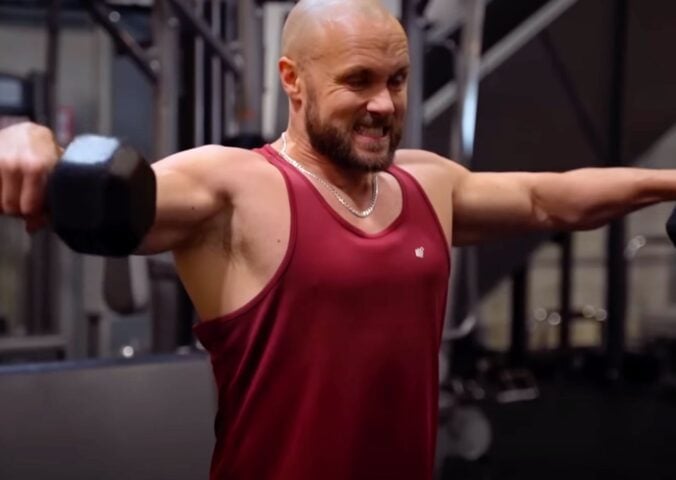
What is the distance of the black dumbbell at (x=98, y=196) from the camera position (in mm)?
806

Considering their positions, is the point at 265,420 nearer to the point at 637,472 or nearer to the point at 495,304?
the point at 637,472

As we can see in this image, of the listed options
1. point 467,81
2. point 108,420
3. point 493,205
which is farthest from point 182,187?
point 467,81

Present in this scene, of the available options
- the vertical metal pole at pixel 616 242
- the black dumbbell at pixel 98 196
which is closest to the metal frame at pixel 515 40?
the vertical metal pole at pixel 616 242

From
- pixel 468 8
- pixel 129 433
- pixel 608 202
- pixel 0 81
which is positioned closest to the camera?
pixel 608 202

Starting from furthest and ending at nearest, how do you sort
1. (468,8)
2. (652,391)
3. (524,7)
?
(652,391) < (524,7) < (468,8)

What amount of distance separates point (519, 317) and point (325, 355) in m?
3.98

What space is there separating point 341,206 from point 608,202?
0.50 metres

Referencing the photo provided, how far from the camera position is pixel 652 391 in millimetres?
4871

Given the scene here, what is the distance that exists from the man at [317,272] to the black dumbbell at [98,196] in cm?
26

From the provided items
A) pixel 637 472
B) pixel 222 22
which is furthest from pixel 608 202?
pixel 222 22

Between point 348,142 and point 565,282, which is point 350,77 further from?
point 565,282

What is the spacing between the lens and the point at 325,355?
3.90 feet

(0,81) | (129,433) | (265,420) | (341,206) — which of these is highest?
(0,81)

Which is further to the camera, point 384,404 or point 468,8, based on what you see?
point 468,8
